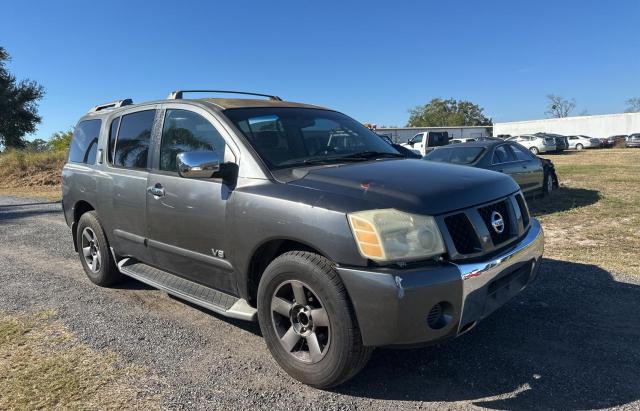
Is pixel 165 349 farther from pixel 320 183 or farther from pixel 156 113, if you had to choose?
pixel 156 113

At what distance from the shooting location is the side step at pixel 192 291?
3311 millimetres

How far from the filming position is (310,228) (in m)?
2.75

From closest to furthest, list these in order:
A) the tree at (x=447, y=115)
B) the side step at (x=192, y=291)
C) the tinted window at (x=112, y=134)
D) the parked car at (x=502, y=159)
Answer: the side step at (x=192, y=291) < the tinted window at (x=112, y=134) < the parked car at (x=502, y=159) < the tree at (x=447, y=115)

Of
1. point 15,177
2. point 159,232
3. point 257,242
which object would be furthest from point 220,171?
point 15,177

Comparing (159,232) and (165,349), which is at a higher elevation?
(159,232)

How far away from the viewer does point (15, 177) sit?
73.3 feet

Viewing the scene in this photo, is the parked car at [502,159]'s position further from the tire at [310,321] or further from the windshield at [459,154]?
the tire at [310,321]

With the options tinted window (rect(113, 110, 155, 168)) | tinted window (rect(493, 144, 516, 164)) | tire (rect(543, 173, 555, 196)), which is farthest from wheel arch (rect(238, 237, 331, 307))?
tire (rect(543, 173, 555, 196))

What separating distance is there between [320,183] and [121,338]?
2.16 m

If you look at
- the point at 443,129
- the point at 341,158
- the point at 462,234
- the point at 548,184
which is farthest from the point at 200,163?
the point at 443,129

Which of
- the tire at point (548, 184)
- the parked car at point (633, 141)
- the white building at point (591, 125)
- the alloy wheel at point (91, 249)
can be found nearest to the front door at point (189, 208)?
the alloy wheel at point (91, 249)

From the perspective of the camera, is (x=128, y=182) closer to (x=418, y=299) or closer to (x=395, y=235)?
(x=395, y=235)

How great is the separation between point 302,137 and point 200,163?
3.21 ft

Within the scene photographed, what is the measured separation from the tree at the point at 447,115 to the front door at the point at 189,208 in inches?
3834
